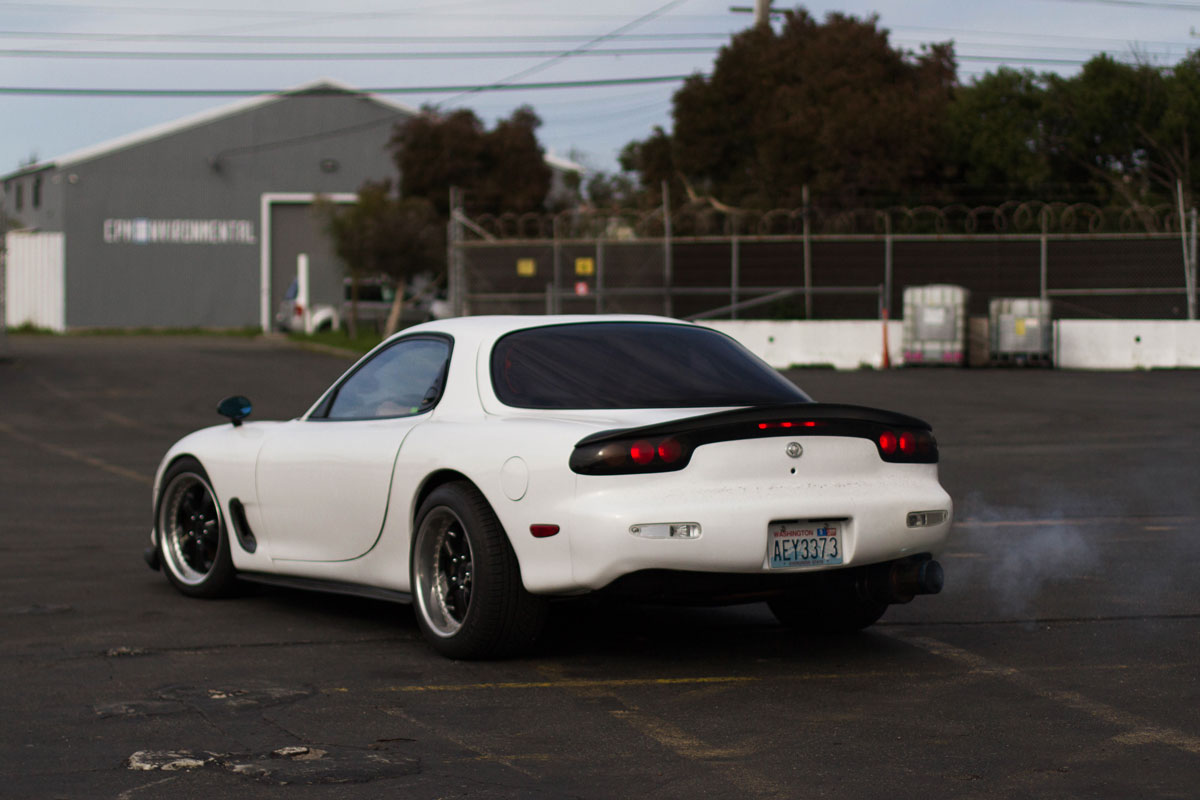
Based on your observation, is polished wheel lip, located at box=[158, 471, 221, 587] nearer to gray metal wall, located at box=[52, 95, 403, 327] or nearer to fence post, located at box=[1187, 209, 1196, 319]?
fence post, located at box=[1187, 209, 1196, 319]

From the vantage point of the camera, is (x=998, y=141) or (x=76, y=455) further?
(x=998, y=141)

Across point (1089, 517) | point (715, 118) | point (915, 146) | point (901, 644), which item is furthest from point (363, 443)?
point (715, 118)

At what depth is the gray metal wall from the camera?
178ft

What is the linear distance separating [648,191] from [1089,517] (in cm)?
3663

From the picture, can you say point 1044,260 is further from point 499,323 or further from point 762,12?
point 499,323

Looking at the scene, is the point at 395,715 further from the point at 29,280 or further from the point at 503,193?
the point at 29,280

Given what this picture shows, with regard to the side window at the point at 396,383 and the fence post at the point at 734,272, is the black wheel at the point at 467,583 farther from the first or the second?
the fence post at the point at 734,272

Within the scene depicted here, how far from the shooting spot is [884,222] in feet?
123

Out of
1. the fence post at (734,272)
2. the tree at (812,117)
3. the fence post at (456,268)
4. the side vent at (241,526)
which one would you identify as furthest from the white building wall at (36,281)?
the side vent at (241,526)

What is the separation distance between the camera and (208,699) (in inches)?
222

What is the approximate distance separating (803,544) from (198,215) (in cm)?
5187

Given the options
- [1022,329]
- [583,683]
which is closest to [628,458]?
[583,683]

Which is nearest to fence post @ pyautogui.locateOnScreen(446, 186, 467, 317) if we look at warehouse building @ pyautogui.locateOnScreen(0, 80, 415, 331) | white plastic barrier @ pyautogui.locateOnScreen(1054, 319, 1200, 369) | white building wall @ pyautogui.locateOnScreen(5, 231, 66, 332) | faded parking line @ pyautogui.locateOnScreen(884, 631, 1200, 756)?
white plastic barrier @ pyautogui.locateOnScreen(1054, 319, 1200, 369)

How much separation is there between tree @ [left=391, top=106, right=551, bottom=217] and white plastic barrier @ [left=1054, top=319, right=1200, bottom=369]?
2203 centimetres
